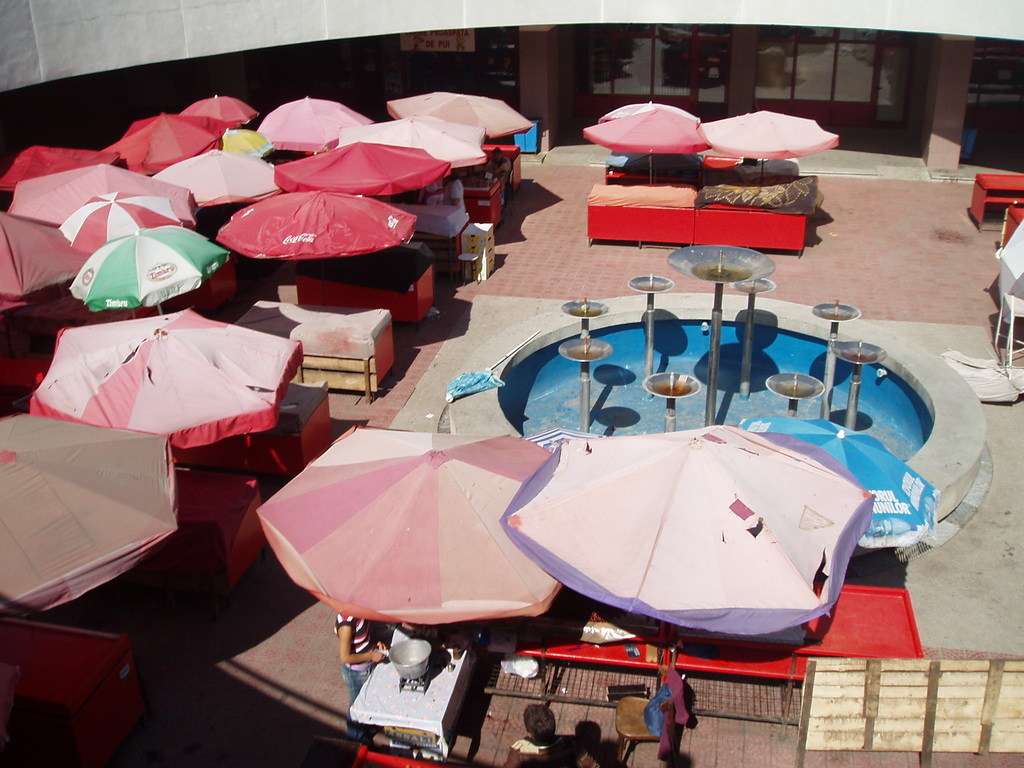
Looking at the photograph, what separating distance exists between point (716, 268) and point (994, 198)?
9128mm

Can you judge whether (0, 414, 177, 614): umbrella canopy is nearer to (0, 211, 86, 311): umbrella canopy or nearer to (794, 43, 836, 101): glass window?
(0, 211, 86, 311): umbrella canopy

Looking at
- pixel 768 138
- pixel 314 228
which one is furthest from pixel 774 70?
pixel 314 228

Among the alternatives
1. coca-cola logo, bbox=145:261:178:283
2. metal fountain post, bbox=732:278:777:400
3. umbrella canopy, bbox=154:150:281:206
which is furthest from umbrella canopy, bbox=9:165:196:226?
metal fountain post, bbox=732:278:777:400

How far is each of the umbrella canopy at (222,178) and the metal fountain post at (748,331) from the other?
24.6 feet

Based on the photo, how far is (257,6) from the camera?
1820cm

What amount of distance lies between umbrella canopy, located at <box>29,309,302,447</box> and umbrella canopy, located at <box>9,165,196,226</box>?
15.4 feet

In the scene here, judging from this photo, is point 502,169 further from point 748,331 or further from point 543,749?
point 543,749

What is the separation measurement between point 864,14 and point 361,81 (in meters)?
13.6

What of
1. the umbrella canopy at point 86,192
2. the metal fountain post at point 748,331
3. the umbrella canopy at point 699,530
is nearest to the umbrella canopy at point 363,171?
the umbrella canopy at point 86,192

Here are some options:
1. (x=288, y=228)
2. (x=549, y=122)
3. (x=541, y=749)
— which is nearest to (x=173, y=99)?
(x=549, y=122)

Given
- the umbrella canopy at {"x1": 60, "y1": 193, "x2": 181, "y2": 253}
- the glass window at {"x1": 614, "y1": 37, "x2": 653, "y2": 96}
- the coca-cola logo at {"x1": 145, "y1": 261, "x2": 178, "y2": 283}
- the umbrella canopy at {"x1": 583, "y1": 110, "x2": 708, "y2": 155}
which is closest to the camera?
the coca-cola logo at {"x1": 145, "y1": 261, "x2": 178, "y2": 283}

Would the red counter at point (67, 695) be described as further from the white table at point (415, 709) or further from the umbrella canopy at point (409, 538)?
the white table at point (415, 709)

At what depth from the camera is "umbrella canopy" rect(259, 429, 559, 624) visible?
614 cm

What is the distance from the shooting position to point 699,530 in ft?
20.1
